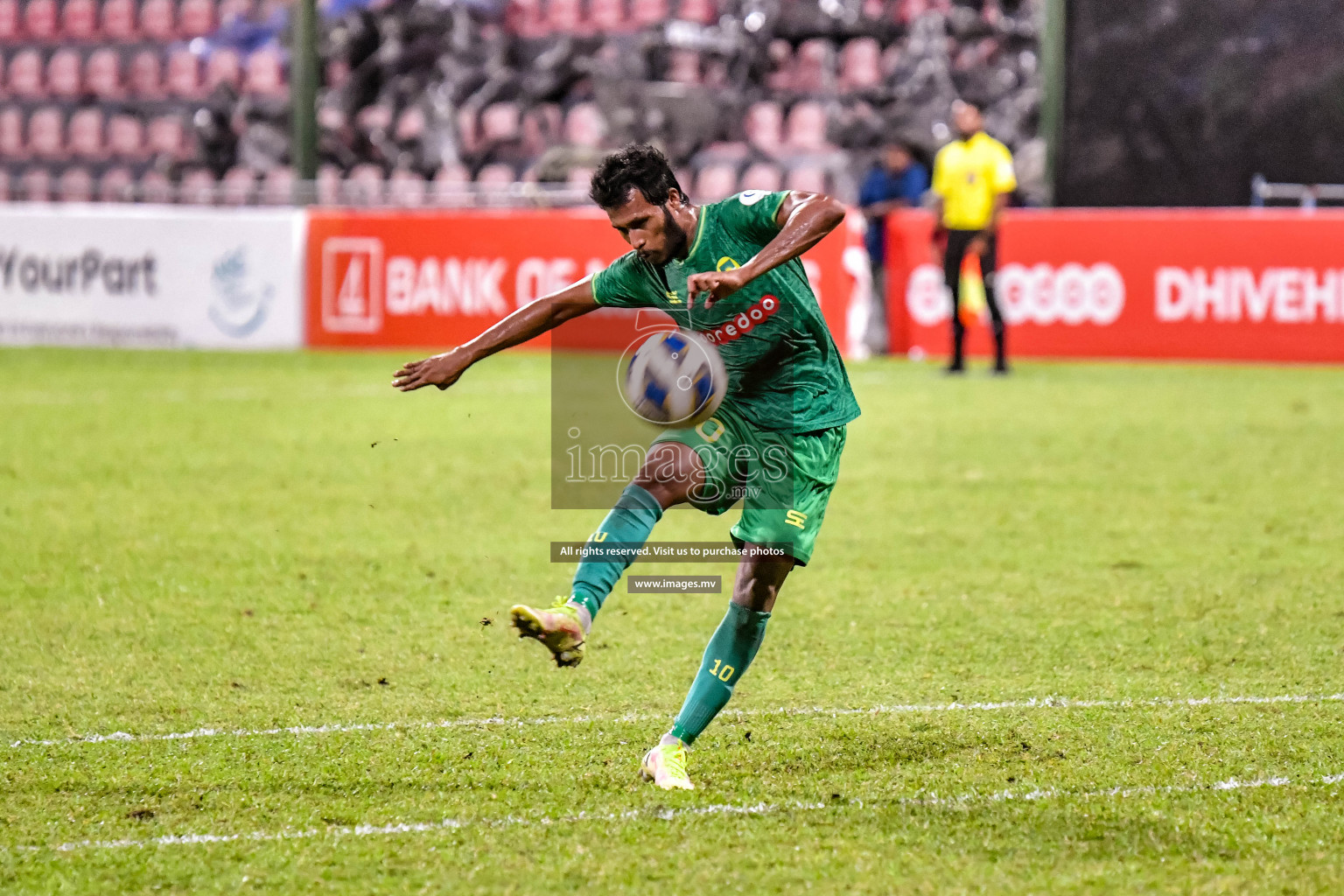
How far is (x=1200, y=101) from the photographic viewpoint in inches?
674

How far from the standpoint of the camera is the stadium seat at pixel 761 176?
2138cm

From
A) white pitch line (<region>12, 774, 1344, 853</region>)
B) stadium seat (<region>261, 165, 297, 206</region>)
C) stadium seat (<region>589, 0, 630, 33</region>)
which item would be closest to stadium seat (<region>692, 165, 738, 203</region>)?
stadium seat (<region>589, 0, 630, 33</region>)

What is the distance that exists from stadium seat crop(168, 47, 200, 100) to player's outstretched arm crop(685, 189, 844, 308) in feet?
77.2

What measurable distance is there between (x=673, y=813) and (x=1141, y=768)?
1.20m

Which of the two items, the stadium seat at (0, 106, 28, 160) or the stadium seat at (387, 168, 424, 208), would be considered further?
the stadium seat at (0, 106, 28, 160)

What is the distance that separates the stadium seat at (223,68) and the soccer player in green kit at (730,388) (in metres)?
23.0

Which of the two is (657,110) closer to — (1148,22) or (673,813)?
(1148,22)

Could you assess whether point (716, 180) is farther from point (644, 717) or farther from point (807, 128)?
point (644, 717)

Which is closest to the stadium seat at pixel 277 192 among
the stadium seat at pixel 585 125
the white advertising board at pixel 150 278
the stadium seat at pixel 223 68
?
the white advertising board at pixel 150 278

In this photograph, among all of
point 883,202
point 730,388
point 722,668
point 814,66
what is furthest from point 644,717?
point 814,66

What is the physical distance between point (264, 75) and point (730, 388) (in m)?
23.0

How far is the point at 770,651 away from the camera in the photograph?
5.68 metres

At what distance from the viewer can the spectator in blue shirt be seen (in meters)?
16.1

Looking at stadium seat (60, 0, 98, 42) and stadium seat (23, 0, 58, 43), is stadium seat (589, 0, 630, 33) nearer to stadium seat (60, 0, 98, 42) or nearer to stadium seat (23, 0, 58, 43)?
stadium seat (60, 0, 98, 42)
